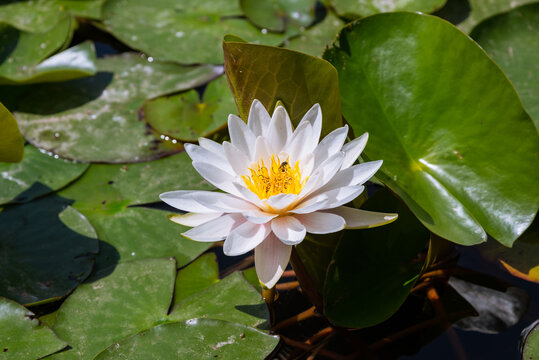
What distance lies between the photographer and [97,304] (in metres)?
1.84

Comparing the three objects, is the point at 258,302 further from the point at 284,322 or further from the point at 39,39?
the point at 39,39

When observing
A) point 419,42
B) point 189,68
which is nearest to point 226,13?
point 189,68

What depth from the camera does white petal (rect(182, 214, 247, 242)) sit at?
1.47m

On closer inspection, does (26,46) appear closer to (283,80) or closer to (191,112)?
(191,112)

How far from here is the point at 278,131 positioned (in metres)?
1.60

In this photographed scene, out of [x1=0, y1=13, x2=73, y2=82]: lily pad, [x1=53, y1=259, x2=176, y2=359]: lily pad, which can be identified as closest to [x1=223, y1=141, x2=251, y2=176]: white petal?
[x1=53, y1=259, x2=176, y2=359]: lily pad

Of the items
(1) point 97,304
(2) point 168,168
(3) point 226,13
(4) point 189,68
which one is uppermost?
(3) point 226,13

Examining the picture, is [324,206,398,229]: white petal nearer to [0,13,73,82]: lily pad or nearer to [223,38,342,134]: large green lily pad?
[223,38,342,134]: large green lily pad

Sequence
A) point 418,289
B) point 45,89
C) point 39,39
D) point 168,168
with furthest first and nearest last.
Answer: point 39,39
point 45,89
point 168,168
point 418,289

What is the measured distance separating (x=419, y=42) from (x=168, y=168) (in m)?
1.25

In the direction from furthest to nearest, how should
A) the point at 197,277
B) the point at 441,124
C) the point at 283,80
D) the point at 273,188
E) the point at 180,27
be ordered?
the point at 180,27 → the point at 197,277 → the point at 441,124 → the point at 283,80 → the point at 273,188

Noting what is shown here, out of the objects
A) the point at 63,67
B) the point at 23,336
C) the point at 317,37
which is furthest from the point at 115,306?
the point at 317,37

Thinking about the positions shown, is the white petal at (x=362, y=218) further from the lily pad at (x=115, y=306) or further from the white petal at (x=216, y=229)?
the lily pad at (x=115, y=306)

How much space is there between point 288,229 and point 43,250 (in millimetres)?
1170
